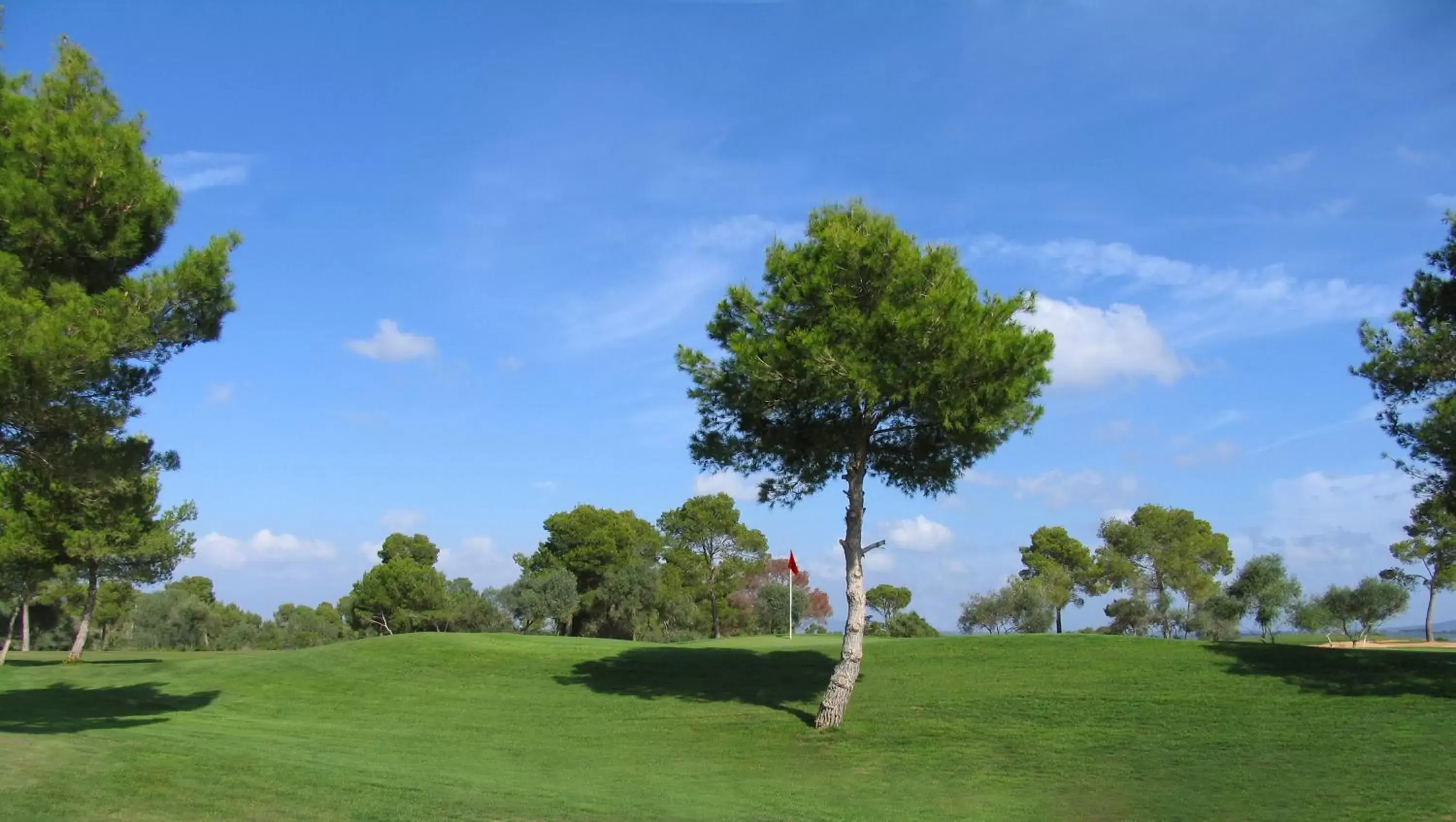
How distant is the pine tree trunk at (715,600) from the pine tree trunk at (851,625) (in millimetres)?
48866

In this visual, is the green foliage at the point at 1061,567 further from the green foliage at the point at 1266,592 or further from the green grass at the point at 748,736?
the green grass at the point at 748,736

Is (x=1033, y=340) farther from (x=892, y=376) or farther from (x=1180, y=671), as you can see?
(x=1180, y=671)

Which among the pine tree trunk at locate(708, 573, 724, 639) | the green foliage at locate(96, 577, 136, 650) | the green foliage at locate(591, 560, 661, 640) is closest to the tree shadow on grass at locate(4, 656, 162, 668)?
the green foliage at locate(591, 560, 661, 640)

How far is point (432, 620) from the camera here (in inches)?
2685

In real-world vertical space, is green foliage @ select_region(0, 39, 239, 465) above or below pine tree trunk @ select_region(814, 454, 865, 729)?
above

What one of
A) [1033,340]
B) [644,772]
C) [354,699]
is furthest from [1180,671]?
[354,699]

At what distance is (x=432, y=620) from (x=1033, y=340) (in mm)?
59087

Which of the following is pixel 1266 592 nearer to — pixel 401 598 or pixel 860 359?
pixel 860 359

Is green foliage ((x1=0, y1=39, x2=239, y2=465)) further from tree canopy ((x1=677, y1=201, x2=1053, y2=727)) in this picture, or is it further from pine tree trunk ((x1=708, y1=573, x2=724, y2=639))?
pine tree trunk ((x1=708, y1=573, x2=724, y2=639))

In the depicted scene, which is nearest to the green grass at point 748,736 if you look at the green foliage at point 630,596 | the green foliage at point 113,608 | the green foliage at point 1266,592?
the green foliage at point 1266,592

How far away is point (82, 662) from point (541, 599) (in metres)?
28.6

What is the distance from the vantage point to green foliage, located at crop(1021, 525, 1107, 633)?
62.9 m

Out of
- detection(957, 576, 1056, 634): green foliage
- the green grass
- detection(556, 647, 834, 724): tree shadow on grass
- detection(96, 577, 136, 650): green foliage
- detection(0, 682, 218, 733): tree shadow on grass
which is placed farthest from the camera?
detection(96, 577, 136, 650): green foliage

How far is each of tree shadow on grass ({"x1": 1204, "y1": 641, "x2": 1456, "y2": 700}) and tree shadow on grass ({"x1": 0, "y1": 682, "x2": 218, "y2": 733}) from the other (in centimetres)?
2300
